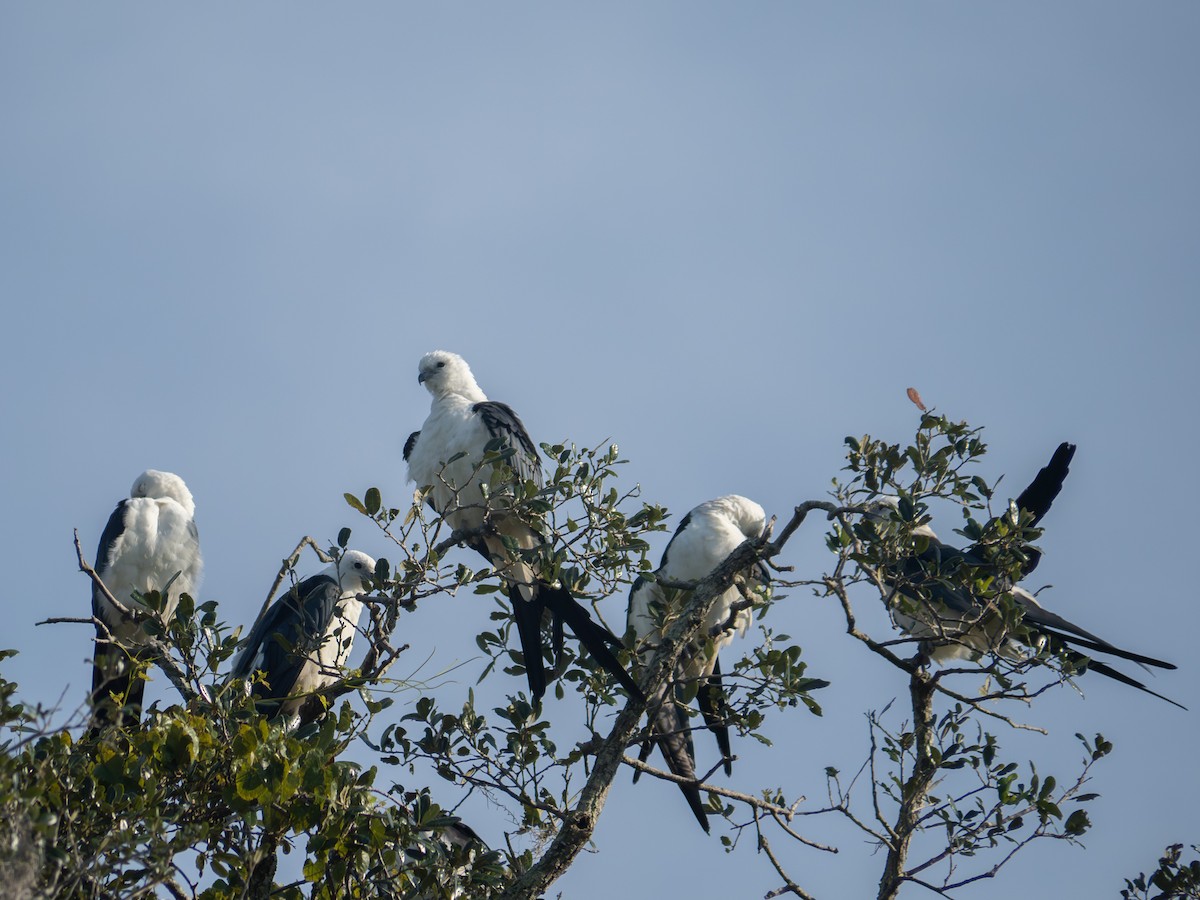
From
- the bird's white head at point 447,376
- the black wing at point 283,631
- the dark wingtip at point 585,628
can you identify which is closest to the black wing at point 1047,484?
the dark wingtip at point 585,628

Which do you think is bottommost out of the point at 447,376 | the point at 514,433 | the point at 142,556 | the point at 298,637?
the point at 298,637

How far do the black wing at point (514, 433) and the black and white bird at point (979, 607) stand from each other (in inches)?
59.4

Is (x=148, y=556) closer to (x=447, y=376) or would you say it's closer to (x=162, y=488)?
(x=162, y=488)

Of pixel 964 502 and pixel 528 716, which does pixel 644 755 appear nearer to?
pixel 528 716

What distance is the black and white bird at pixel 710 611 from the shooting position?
477cm

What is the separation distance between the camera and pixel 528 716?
4125 mm

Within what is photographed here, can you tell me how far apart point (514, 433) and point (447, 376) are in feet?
2.48

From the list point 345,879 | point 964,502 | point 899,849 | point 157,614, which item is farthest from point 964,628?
point 157,614

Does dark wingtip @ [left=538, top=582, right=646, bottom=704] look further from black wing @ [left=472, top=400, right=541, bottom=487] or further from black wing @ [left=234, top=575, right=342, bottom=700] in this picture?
black wing @ [left=234, top=575, right=342, bottom=700]

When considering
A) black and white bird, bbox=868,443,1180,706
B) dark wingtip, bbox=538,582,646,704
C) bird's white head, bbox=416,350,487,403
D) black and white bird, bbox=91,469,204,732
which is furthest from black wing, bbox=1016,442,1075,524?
black and white bird, bbox=91,469,204,732

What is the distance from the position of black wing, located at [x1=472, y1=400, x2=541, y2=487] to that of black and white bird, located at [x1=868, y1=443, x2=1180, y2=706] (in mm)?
1509

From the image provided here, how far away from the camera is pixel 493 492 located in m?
4.42

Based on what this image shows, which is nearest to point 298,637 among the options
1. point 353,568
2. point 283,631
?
point 283,631

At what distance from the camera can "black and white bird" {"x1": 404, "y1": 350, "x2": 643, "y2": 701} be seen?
14.4ft
